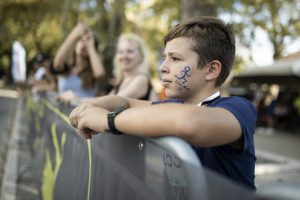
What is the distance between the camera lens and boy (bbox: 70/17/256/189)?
150 cm

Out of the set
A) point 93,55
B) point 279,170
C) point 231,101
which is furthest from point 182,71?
point 279,170

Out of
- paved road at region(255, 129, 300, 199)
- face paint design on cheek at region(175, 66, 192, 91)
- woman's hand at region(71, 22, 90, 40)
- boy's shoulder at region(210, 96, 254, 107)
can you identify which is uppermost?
woman's hand at region(71, 22, 90, 40)

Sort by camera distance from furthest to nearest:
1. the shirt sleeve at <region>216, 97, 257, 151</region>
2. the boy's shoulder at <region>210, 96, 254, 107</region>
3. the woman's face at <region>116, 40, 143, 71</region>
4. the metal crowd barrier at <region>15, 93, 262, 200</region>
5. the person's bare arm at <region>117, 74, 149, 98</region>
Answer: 1. the woman's face at <region>116, 40, 143, 71</region>
2. the person's bare arm at <region>117, 74, 149, 98</region>
3. the boy's shoulder at <region>210, 96, 254, 107</region>
4. the shirt sleeve at <region>216, 97, 257, 151</region>
5. the metal crowd barrier at <region>15, 93, 262, 200</region>

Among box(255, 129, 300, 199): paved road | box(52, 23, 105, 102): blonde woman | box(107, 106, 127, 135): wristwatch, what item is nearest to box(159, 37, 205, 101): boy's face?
box(107, 106, 127, 135): wristwatch

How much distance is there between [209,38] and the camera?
6.24 feet

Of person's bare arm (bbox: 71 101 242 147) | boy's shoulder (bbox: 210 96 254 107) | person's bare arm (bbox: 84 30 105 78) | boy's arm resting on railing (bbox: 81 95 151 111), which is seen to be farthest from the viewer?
person's bare arm (bbox: 84 30 105 78)

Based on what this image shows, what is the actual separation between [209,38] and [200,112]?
51 centimetres

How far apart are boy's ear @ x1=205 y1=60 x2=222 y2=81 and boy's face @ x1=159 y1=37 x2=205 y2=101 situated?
2 centimetres

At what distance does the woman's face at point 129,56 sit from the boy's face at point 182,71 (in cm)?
216

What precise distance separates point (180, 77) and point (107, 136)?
46cm

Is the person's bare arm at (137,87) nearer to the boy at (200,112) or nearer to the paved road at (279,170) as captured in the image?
the paved road at (279,170)

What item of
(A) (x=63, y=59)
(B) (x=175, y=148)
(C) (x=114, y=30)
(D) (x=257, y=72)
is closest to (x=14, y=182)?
(A) (x=63, y=59)

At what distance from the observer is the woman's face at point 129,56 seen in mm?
4172

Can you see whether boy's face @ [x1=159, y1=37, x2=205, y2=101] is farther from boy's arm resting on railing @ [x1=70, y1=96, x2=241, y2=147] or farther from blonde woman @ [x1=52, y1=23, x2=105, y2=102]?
blonde woman @ [x1=52, y1=23, x2=105, y2=102]
